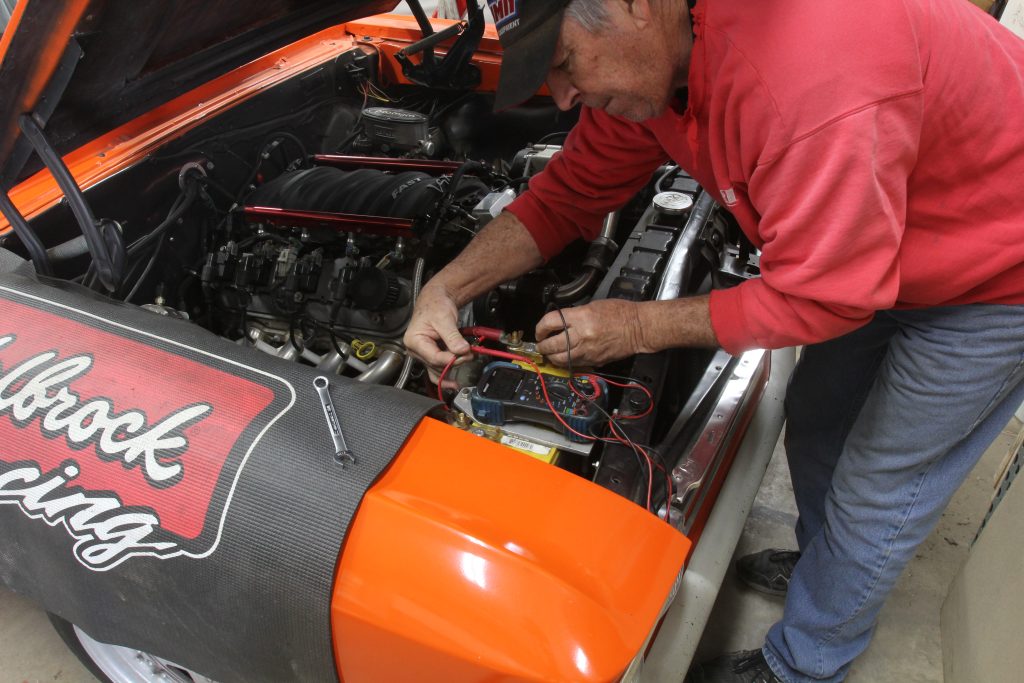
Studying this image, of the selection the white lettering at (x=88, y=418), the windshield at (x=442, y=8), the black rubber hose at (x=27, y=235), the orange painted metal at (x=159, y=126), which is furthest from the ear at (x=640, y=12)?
the windshield at (x=442, y=8)

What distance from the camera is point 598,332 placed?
48.5 inches

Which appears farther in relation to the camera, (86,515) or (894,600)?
(894,600)

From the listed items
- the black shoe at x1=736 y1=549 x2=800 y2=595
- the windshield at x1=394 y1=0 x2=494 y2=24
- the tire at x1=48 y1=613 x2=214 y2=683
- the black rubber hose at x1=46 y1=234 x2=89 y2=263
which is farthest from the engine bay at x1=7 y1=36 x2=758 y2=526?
the windshield at x1=394 y1=0 x2=494 y2=24

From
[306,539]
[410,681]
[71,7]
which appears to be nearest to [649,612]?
[410,681]

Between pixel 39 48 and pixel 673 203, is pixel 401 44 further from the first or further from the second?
pixel 39 48

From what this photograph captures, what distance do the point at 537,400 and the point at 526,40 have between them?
1.91ft

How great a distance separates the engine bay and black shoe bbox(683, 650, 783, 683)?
56 cm

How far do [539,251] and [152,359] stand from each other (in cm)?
83

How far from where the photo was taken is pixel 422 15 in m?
2.36

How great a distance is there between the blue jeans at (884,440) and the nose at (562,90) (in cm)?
70

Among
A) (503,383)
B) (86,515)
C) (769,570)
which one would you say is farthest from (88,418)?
(769,570)

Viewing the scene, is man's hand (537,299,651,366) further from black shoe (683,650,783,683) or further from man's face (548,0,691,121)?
black shoe (683,650,783,683)

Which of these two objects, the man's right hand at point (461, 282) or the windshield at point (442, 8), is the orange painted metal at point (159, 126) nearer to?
the man's right hand at point (461, 282)

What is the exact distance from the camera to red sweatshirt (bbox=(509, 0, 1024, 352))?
837 mm
